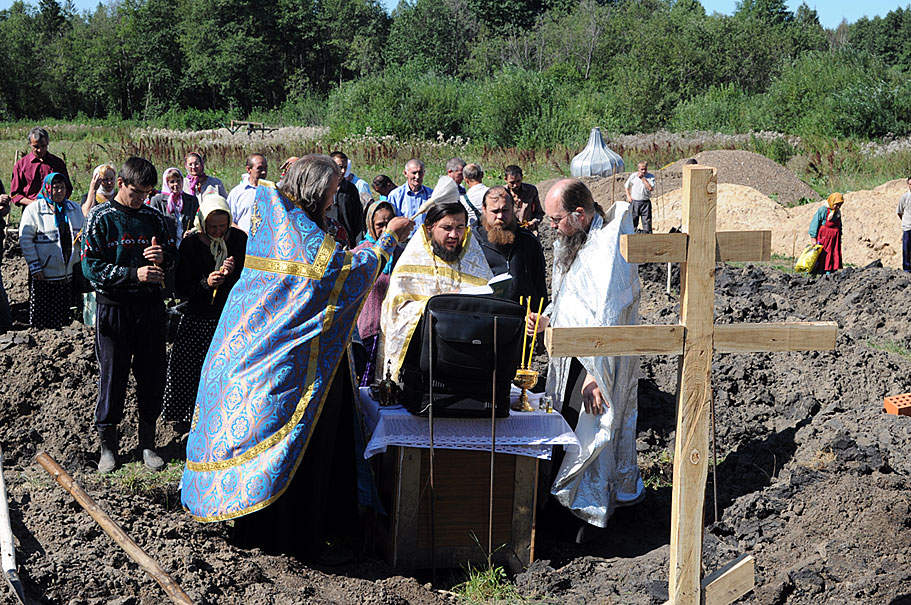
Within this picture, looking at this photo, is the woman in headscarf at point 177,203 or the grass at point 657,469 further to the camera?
the woman in headscarf at point 177,203

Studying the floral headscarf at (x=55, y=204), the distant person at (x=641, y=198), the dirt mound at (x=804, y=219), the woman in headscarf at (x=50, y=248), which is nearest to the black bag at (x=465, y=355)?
the woman in headscarf at (x=50, y=248)

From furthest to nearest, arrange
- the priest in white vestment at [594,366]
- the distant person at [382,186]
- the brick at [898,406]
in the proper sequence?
1. the distant person at [382,186]
2. the priest in white vestment at [594,366]
3. the brick at [898,406]

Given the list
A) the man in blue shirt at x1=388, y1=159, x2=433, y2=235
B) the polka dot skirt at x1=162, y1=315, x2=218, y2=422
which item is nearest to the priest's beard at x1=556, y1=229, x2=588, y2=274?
the polka dot skirt at x1=162, y1=315, x2=218, y2=422

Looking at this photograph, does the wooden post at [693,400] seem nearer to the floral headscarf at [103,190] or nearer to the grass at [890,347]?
the floral headscarf at [103,190]

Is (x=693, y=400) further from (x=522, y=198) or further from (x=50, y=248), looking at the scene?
(x=522, y=198)

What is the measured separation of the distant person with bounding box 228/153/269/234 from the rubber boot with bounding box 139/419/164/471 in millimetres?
3025

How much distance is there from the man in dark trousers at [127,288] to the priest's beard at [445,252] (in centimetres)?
178

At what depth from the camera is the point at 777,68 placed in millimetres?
56531

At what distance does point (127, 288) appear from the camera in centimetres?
579

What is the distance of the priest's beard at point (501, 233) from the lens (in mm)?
6148

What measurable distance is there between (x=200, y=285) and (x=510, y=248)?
7.29ft

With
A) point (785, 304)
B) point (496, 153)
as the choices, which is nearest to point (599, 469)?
point (785, 304)

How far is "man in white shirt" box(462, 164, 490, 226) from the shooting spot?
331 inches

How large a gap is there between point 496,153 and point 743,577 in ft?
87.6
